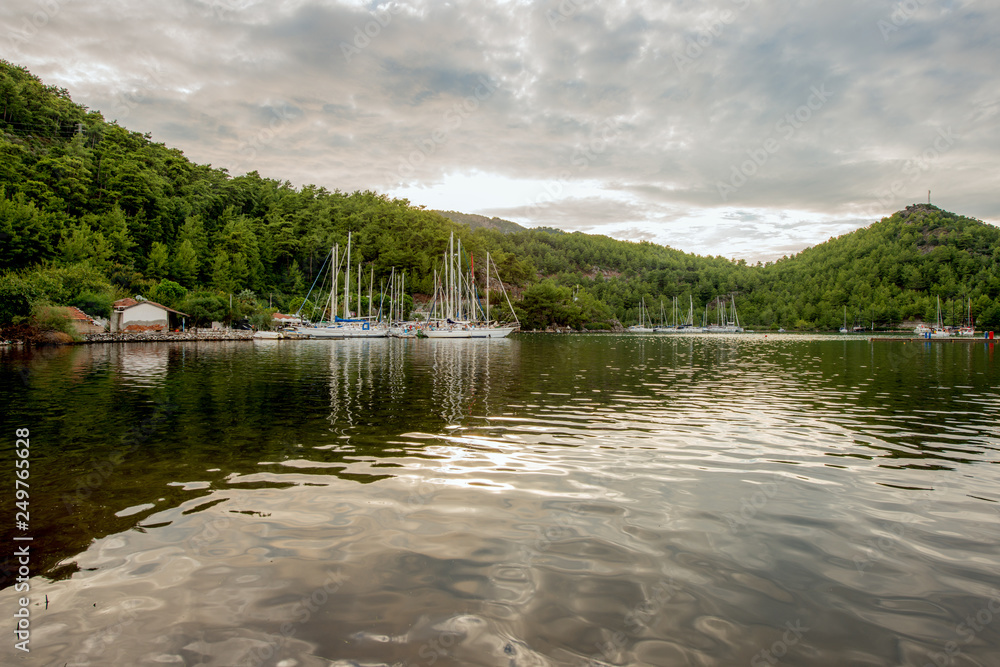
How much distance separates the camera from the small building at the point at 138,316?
6269 centimetres

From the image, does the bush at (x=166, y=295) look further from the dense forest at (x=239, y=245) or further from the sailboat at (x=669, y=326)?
the sailboat at (x=669, y=326)

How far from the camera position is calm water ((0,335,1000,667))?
4109mm

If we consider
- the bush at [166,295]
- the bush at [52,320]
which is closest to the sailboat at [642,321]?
the bush at [166,295]

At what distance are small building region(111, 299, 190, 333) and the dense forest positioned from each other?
2.31m

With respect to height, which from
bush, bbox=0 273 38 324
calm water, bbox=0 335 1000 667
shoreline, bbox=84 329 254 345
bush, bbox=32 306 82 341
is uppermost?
bush, bbox=0 273 38 324

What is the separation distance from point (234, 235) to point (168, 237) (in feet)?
40.7

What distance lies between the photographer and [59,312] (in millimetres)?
48094

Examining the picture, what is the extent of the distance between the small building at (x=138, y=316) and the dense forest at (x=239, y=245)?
2306mm

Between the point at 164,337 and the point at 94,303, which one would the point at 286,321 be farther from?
the point at 94,303

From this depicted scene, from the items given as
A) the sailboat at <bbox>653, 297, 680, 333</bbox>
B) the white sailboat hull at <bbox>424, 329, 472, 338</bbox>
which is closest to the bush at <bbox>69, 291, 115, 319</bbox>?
the white sailboat hull at <bbox>424, 329, 472, 338</bbox>

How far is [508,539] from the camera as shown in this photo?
19.8 ft

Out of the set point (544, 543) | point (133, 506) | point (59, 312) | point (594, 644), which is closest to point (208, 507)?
point (133, 506)

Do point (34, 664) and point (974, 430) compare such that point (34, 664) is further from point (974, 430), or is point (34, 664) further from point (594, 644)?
point (974, 430)

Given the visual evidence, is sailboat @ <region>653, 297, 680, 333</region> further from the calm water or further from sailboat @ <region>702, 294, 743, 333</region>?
the calm water
